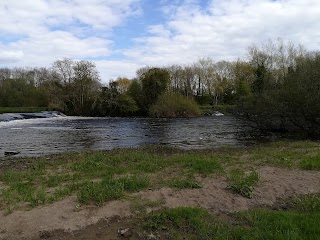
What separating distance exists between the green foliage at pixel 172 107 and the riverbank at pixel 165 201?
168ft

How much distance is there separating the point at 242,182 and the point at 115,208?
3.43 metres

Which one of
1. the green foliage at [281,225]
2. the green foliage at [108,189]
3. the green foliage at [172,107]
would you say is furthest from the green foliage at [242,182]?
the green foliage at [172,107]

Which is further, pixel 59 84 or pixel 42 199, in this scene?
pixel 59 84

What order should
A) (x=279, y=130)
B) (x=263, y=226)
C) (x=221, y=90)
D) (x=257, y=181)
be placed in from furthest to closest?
(x=221, y=90), (x=279, y=130), (x=257, y=181), (x=263, y=226)

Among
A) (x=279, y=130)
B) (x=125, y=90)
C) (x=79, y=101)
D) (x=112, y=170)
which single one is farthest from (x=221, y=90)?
(x=112, y=170)

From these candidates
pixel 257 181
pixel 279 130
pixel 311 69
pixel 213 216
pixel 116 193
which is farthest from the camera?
pixel 279 130

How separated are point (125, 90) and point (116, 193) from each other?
232 ft

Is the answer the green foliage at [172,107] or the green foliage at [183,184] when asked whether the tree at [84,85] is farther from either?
the green foliage at [183,184]

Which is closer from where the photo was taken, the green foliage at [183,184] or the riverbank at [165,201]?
the riverbank at [165,201]

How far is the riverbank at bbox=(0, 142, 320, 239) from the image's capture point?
596 cm

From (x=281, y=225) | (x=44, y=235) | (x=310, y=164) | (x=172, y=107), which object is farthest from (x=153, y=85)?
(x=281, y=225)

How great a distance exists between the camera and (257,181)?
9.02 m

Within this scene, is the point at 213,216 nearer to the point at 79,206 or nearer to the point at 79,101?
the point at 79,206

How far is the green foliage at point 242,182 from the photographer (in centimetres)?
806
